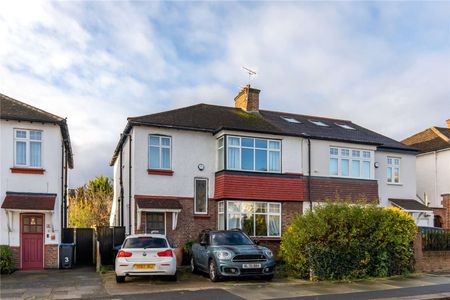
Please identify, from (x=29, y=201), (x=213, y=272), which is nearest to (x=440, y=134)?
(x=213, y=272)

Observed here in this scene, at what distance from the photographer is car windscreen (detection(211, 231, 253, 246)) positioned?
15492mm

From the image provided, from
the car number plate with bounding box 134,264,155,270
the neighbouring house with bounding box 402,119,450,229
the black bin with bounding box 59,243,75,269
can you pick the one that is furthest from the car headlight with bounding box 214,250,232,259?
the neighbouring house with bounding box 402,119,450,229

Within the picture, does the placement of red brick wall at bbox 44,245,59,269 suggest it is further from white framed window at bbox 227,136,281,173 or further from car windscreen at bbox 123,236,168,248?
white framed window at bbox 227,136,281,173

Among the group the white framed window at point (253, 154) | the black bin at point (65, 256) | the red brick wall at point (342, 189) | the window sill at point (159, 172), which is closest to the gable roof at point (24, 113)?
the window sill at point (159, 172)

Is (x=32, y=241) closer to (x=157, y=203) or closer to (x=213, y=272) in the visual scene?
(x=157, y=203)

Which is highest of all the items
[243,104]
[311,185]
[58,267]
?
[243,104]

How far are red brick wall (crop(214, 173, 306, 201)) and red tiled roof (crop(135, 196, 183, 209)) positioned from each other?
203 cm

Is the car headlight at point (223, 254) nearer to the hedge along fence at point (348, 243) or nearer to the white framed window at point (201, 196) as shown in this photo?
the hedge along fence at point (348, 243)

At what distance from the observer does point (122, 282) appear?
46.4 feet

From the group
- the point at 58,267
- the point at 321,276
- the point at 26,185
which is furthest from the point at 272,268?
the point at 26,185

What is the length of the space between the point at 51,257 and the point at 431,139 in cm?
2438

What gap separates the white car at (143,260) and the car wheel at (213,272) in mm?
1172

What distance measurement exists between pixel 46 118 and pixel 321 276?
11.7 meters

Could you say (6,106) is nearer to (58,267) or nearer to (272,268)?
(58,267)
